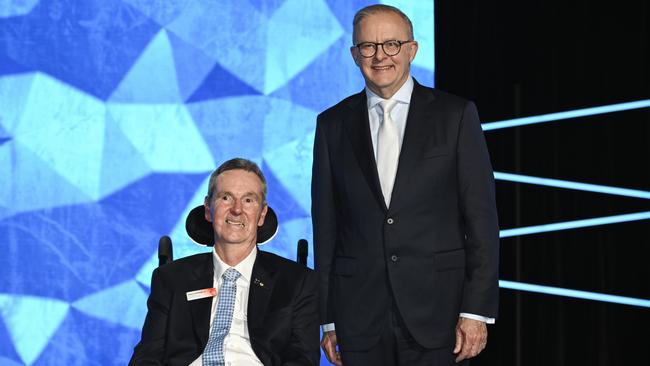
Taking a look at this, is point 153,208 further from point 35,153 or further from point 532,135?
point 532,135

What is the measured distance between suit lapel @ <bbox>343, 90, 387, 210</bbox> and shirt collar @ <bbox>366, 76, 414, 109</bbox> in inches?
0.9

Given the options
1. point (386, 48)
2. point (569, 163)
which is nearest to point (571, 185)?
point (569, 163)

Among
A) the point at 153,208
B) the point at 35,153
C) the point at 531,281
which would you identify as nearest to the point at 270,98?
the point at 153,208

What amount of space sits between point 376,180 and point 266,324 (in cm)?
48

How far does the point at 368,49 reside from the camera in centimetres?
226

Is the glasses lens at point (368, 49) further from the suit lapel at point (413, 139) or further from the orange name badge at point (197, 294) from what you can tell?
the orange name badge at point (197, 294)

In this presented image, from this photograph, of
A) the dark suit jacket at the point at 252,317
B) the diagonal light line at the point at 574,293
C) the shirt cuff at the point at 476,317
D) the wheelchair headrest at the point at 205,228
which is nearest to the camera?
the shirt cuff at the point at 476,317

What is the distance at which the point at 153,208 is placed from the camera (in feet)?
13.5

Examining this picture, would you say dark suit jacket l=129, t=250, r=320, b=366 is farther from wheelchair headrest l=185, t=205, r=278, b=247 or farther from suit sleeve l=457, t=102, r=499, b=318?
suit sleeve l=457, t=102, r=499, b=318

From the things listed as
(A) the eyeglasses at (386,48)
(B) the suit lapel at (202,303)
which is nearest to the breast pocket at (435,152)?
(A) the eyeglasses at (386,48)

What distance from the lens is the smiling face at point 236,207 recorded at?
234cm

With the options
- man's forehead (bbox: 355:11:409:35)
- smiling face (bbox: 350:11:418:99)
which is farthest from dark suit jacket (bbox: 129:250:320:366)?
man's forehead (bbox: 355:11:409:35)

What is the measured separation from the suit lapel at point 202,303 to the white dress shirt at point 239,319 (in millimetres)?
18

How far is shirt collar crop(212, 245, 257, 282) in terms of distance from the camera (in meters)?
2.38
